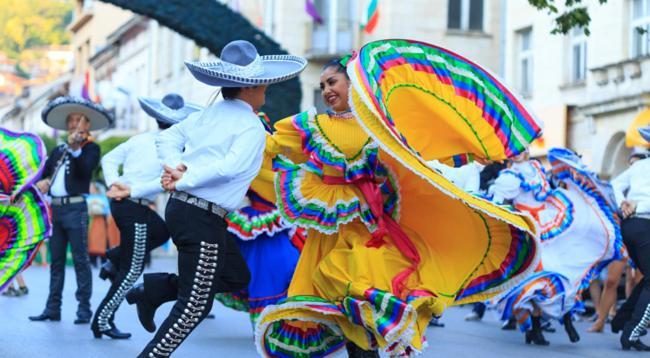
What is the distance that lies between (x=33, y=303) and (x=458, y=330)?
492cm

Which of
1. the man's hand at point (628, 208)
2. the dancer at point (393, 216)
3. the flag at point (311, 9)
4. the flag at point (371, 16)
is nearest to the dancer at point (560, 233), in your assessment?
the man's hand at point (628, 208)

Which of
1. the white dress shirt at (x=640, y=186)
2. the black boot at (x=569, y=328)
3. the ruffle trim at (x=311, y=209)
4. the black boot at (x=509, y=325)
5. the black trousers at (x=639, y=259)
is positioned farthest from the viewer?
the black boot at (x=509, y=325)

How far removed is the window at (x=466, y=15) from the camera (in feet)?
125

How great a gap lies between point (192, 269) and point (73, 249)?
5.22 meters

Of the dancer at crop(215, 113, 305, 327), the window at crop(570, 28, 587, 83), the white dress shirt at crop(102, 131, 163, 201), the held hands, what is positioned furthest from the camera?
the window at crop(570, 28, 587, 83)

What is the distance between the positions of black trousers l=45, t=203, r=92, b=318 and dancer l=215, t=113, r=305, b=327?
1.83 metres

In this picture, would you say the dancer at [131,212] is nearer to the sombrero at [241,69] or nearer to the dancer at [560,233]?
the sombrero at [241,69]

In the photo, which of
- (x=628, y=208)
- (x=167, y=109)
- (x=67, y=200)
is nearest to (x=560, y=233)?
(x=628, y=208)

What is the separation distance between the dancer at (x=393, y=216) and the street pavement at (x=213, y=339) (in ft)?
7.01

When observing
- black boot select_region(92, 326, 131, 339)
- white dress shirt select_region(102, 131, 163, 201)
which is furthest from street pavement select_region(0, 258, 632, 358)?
white dress shirt select_region(102, 131, 163, 201)

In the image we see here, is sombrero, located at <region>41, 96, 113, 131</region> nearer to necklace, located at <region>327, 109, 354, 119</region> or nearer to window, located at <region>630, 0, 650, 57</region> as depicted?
necklace, located at <region>327, 109, 354, 119</region>

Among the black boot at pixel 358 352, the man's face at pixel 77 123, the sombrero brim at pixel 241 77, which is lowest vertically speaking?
the black boot at pixel 358 352

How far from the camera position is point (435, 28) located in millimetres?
37469

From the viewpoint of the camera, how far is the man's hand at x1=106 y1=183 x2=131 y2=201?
10164 millimetres
